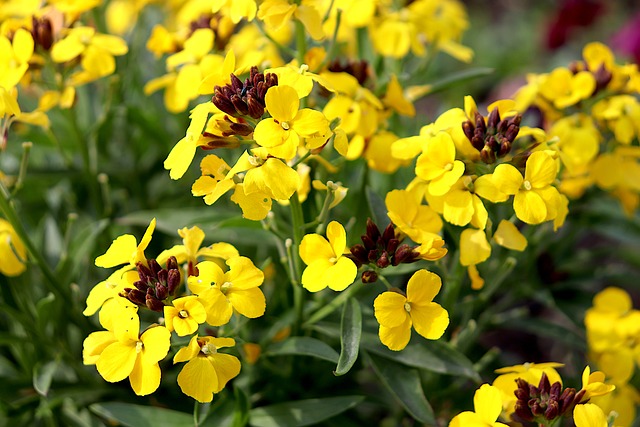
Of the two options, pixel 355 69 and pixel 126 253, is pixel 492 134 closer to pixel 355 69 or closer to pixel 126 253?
pixel 355 69

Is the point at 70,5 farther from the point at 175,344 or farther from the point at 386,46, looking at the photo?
the point at 175,344

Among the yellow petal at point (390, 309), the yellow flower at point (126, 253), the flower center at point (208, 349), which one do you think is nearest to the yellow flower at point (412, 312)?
the yellow petal at point (390, 309)

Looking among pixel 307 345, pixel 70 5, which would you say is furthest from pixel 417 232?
pixel 70 5

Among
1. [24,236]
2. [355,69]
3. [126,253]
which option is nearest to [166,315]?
[126,253]

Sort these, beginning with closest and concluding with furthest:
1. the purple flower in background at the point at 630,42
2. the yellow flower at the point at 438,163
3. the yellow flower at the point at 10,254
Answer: the yellow flower at the point at 438,163
the yellow flower at the point at 10,254
the purple flower in background at the point at 630,42

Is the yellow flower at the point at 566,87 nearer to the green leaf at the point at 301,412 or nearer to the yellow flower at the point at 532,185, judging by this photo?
the yellow flower at the point at 532,185

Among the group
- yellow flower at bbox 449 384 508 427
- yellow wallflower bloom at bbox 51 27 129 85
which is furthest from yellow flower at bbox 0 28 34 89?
yellow flower at bbox 449 384 508 427
